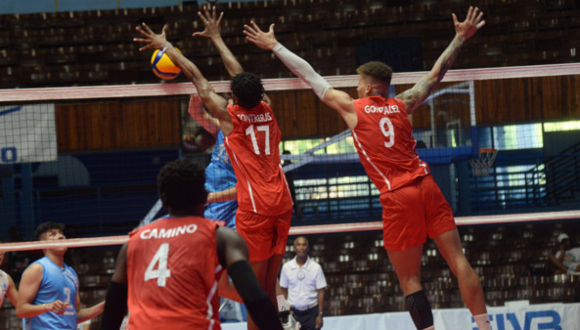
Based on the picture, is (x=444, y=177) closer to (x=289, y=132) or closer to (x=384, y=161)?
(x=289, y=132)

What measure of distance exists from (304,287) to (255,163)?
6802 millimetres

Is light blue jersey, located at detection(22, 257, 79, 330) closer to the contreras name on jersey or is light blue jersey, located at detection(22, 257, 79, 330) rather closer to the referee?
the contreras name on jersey

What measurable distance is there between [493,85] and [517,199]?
8.34 feet

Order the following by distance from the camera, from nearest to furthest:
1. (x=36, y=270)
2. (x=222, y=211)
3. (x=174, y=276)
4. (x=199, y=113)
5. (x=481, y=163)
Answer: (x=174, y=276) < (x=36, y=270) < (x=199, y=113) < (x=222, y=211) < (x=481, y=163)

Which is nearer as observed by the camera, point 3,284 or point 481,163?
point 3,284

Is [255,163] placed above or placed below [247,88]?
below

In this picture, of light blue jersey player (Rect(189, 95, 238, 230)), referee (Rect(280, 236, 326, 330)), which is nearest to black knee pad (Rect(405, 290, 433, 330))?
light blue jersey player (Rect(189, 95, 238, 230))

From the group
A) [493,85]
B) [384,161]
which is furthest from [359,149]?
[493,85]

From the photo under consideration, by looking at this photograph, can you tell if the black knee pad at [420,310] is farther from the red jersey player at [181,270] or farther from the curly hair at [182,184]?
the curly hair at [182,184]

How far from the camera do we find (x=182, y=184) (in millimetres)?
3406

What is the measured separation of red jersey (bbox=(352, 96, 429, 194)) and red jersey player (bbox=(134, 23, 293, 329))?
0.74 meters

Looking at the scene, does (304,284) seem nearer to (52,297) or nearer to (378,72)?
(52,297)

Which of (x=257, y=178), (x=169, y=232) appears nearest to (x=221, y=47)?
(x=257, y=178)

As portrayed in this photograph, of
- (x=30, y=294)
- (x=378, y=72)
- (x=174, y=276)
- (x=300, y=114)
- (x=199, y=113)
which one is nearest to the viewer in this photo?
(x=174, y=276)
